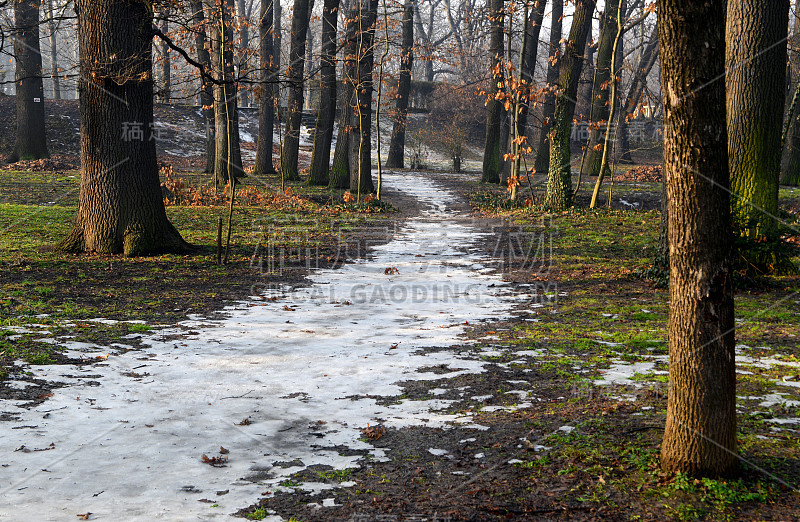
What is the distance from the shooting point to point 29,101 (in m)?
22.9

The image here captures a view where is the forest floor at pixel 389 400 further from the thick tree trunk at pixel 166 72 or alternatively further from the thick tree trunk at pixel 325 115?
the thick tree trunk at pixel 325 115

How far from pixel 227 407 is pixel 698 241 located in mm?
3614

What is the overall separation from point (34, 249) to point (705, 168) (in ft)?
34.7

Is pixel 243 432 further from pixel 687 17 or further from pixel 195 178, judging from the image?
pixel 195 178

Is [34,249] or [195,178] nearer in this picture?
[34,249]

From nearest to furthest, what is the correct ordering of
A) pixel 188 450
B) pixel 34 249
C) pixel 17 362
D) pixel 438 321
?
1. pixel 188 450
2. pixel 17 362
3. pixel 438 321
4. pixel 34 249

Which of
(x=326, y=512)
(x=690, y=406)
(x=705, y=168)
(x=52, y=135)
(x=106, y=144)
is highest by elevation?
(x=52, y=135)

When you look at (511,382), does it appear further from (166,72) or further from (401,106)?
(166,72)

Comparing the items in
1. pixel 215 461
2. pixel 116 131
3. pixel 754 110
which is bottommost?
pixel 215 461

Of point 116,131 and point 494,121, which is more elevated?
point 494,121

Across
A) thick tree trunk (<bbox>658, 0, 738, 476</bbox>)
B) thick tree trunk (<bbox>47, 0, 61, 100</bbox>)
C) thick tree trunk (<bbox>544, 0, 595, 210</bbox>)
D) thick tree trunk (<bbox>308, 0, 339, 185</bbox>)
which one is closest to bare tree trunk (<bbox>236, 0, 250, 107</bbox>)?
thick tree trunk (<bbox>308, 0, 339, 185</bbox>)

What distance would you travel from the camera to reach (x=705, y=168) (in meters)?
3.42

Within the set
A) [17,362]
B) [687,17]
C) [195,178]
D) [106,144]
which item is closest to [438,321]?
[17,362]

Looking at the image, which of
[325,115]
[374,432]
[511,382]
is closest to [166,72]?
[325,115]
